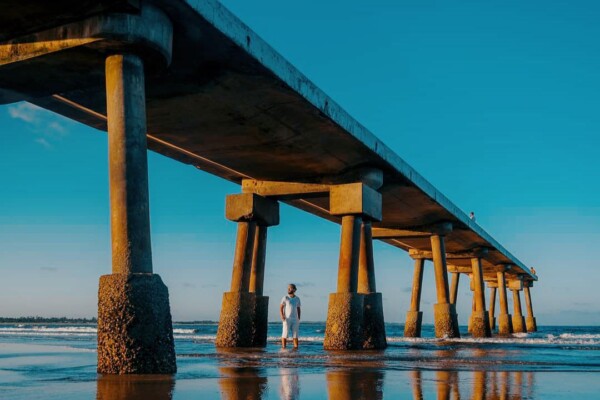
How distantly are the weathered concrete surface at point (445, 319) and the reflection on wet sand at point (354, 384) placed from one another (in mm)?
22189

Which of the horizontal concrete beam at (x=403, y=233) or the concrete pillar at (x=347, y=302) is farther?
the horizontal concrete beam at (x=403, y=233)

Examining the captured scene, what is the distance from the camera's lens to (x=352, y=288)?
18.0m

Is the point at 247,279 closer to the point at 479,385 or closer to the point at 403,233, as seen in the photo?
the point at 479,385

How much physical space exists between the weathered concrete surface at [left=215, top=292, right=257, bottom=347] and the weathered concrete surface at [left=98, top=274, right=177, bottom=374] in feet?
32.4

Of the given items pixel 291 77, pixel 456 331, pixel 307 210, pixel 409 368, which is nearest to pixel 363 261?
pixel 307 210

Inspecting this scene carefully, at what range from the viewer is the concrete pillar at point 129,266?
8852 mm

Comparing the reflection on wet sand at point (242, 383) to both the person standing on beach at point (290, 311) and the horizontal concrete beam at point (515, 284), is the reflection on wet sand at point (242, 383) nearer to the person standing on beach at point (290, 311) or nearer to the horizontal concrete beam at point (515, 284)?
the person standing on beach at point (290, 311)

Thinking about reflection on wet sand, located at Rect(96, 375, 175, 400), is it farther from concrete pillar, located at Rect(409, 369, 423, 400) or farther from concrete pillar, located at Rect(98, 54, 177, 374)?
concrete pillar, located at Rect(409, 369, 423, 400)

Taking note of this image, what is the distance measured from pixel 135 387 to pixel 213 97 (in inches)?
297

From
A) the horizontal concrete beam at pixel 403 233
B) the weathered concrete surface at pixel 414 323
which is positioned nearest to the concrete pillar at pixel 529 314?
the weathered concrete surface at pixel 414 323

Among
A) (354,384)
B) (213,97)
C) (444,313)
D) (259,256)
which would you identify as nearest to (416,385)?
(354,384)

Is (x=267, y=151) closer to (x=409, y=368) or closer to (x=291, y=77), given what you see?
(x=291, y=77)

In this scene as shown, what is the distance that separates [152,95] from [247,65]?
8.32ft

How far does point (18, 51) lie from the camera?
10734mm
